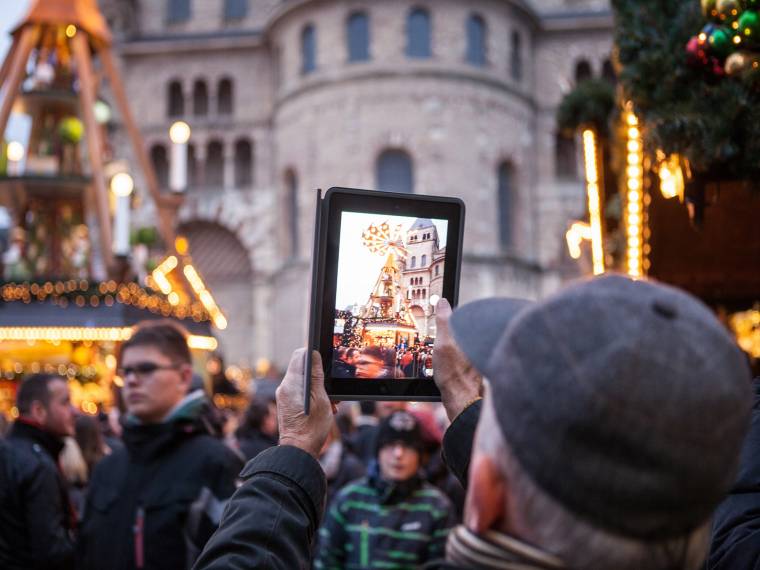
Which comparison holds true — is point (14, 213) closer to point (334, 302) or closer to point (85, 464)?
point (85, 464)

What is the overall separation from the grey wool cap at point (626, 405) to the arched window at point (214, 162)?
29.8 meters

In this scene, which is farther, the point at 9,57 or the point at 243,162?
the point at 243,162

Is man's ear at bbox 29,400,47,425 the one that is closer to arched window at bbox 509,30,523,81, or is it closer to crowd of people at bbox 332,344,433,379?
crowd of people at bbox 332,344,433,379

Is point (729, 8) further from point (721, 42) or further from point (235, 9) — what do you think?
point (235, 9)

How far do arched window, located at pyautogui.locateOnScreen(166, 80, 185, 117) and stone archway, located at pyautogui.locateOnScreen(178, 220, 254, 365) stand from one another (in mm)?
3911

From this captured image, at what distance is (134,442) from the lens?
3539 millimetres

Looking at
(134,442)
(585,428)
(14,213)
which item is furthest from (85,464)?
(585,428)

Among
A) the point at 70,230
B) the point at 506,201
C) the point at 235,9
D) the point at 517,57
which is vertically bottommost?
the point at 70,230

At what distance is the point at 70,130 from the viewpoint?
9.16m

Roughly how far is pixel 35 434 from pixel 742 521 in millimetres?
3393

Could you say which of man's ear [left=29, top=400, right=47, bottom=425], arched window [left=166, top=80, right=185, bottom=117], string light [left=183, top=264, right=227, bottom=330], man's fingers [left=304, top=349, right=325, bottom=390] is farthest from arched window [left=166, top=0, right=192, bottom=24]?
man's fingers [left=304, top=349, right=325, bottom=390]

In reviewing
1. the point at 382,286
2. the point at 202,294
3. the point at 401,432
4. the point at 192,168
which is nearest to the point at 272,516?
the point at 382,286

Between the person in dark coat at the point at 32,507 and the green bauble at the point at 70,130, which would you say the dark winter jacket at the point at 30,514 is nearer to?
the person in dark coat at the point at 32,507

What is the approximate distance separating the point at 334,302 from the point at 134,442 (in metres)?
2.08
